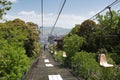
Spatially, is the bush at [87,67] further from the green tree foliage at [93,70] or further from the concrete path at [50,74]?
the concrete path at [50,74]

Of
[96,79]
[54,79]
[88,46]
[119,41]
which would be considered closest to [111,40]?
[119,41]

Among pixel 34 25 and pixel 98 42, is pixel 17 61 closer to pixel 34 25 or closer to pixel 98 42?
pixel 98 42

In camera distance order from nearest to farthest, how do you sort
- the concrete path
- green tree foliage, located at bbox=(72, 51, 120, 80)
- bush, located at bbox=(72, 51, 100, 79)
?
green tree foliage, located at bbox=(72, 51, 120, 80) < bush, located at bbox=(72, 51, 100, 79) < the concrete path

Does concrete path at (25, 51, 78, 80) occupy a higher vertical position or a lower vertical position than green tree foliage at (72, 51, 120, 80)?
lower

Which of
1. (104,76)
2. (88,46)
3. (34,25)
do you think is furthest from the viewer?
(34,25)

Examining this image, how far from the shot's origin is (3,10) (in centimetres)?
1106

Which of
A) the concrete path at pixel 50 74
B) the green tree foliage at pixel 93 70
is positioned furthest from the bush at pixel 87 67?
the concrete path at pixel 50 74

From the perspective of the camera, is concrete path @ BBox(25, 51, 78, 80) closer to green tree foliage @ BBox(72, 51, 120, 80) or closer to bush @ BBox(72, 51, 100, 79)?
bush @ BBox(72, 51, 100, 79)

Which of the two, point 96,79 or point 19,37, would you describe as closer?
point 96,79

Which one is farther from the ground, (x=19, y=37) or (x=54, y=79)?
(x=19, y=37)

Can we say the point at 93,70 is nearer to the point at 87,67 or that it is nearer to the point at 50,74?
the point at 87,67

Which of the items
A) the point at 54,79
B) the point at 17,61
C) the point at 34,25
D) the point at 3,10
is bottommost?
the point at 54,79

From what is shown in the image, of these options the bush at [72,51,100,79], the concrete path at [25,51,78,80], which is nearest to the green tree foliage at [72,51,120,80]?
the bush at [72,51,100,79]

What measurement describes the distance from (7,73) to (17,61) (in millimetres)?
1419
